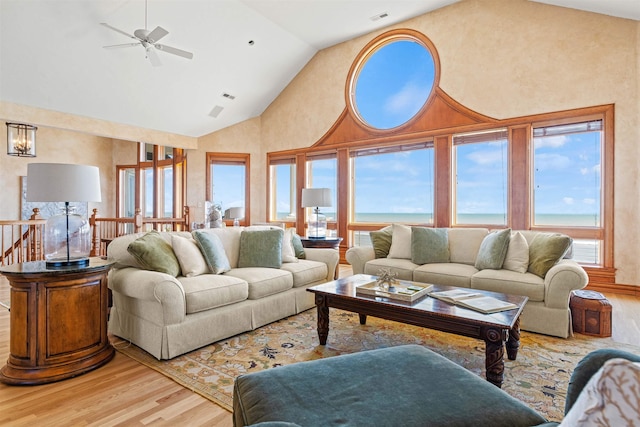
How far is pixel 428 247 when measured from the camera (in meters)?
3.93

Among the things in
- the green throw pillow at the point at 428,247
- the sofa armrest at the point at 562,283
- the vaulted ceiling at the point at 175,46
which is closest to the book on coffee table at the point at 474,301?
the sofa armrest at the point at 562,283

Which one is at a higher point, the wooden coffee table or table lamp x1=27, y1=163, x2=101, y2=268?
table lamp x1=27, y1=163, x2=101, y2=268

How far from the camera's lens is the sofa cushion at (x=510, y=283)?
2.98m

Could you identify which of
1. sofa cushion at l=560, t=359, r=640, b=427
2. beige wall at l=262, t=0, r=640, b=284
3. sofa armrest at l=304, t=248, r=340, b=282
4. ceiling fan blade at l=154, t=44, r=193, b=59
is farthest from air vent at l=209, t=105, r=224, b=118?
sofa cushion at l=560, t=359, r=640, b=427

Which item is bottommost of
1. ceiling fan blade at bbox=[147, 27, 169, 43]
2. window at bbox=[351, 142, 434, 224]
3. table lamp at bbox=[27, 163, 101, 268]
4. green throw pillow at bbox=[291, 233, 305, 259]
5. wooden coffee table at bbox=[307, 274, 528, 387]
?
wooden coffee table at bbox=[307, 274, 528, 387]

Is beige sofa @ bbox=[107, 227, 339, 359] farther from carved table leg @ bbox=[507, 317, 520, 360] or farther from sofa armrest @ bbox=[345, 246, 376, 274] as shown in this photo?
carved table leg @ bbox=[507, 317, 520, 360]

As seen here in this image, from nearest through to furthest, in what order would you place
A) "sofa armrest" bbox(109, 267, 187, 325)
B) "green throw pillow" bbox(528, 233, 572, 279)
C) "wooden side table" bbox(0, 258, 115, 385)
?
"wooden side table" bbox(0, 258, 115, 385) < "sofa armrest" bbox(109, 267, 187, 325) < "green throw pillow" bbox(528, 233, 572, 279)

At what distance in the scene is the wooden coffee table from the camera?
1991 millimetres

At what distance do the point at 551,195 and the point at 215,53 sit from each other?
5573 mm

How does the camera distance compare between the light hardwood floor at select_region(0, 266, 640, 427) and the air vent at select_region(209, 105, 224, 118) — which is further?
the air vent at select_region(209, 105, 224, 118)

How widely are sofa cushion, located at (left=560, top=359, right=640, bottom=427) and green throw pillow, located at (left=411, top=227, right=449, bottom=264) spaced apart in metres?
3.46

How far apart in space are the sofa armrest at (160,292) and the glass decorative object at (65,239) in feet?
1.19

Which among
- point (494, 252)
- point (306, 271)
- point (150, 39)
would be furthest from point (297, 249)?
point (150, 39)

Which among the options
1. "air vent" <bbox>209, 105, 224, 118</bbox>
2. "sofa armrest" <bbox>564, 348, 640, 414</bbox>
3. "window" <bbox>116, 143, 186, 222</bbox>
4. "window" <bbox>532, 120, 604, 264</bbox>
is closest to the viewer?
"sofa armrest" <bbox>564, 348, 640, 414</bbox>
